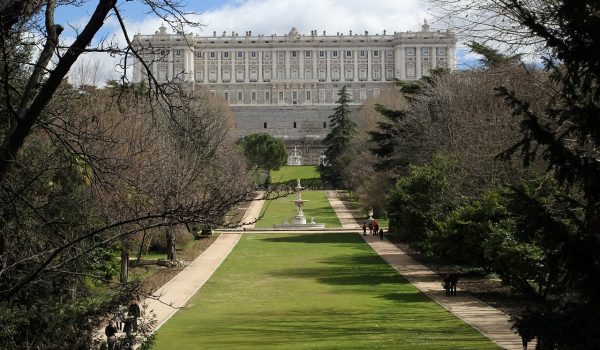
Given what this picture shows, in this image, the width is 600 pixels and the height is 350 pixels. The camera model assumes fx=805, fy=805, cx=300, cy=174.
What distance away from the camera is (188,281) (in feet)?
88.2

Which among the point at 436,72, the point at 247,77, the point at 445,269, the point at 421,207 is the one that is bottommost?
the point at 445,269

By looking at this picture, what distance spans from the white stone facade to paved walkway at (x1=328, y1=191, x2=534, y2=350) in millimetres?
92539

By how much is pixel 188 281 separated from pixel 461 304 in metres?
9.64

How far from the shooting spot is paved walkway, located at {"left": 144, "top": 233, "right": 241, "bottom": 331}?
20969 millimetres

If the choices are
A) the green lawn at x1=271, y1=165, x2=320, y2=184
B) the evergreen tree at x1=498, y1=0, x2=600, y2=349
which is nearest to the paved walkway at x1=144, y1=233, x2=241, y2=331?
the evergreen tree at x1=498, y1=0, x2=600, y2=349

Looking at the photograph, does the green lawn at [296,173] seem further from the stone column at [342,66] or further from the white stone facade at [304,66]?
the stone column at [342,66]

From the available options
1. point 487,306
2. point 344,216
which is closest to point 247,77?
point 344,216

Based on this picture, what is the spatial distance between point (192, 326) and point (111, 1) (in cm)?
1430

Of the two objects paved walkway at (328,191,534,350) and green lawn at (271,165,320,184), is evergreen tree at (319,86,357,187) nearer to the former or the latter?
green lawn at (271,165,320,184)

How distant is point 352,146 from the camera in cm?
7125

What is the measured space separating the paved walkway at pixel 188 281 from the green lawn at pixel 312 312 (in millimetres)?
333

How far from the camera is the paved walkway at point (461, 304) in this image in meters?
16.7

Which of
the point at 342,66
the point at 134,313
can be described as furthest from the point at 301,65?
the point at 134,313

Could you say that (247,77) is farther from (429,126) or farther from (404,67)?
(429,126)
